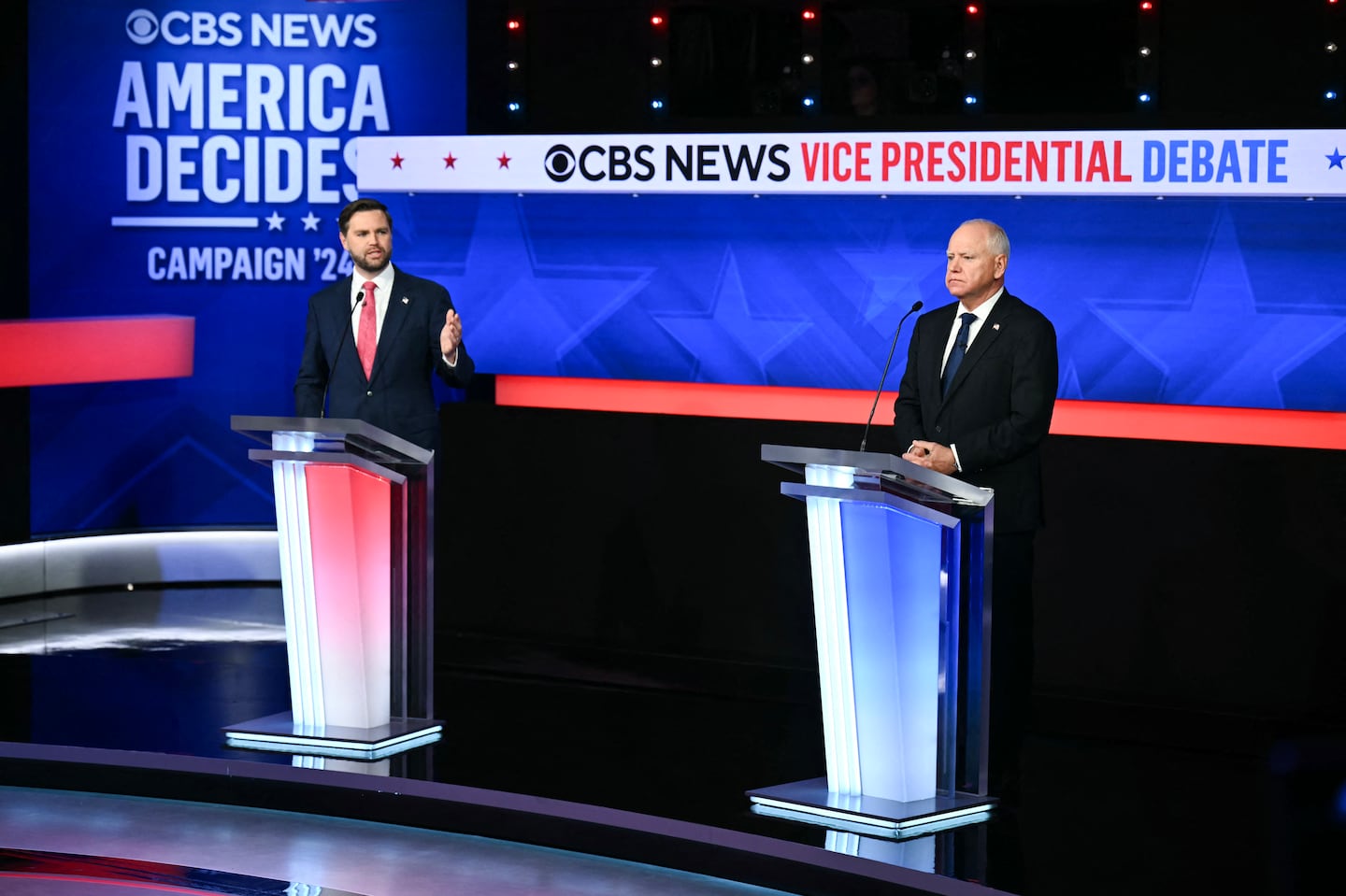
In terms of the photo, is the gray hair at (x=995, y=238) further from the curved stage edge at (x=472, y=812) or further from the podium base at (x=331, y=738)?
the podium base at (x=331, y=738)

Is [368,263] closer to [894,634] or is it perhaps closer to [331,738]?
[331,738]

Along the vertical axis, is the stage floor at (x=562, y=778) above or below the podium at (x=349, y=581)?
below

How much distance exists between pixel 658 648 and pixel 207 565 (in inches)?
90.5

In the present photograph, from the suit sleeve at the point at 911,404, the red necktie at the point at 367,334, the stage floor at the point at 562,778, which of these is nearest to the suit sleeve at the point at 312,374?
the red necktie at the point at 367,334

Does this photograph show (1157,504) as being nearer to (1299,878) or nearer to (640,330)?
(640,330)

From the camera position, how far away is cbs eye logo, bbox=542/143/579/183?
19.9ft

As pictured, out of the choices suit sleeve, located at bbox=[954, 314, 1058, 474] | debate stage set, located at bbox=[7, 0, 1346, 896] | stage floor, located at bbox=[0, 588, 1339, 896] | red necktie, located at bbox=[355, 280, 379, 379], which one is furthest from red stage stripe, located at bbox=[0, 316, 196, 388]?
suit sleeve, located at bbox=[954, 314, 1058, 474]

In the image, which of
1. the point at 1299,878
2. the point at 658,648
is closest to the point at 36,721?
the point at 658,648

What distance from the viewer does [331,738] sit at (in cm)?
472

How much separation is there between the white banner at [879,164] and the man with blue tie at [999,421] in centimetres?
98

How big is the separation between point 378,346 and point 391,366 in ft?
0.26

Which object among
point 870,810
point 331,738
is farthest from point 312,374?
point 870,810

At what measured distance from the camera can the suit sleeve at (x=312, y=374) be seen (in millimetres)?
5305

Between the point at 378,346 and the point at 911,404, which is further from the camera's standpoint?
the point at 378,346
